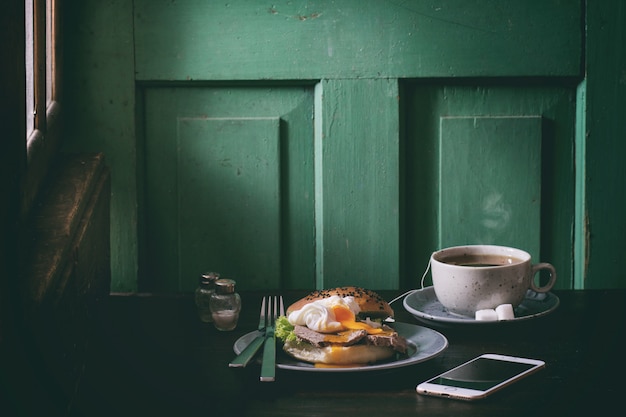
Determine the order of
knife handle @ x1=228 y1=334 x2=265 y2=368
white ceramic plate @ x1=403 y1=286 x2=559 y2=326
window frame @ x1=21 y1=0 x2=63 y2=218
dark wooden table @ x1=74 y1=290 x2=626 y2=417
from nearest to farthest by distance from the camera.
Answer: dark wooden table @ x1=74 y1=290 x2=626 y2=417
knife handle @ x1=228 y1=334 x2=265 y2=368
white ceramic plate @ x1=403 y1=286 x2=559 y2=326
window frame @ x1=21 y1=0 x2=63 y2=218

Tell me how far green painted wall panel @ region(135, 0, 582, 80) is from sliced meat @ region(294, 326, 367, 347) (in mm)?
1070

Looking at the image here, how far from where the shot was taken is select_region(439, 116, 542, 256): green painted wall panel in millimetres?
2016

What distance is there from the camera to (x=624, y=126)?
199cm

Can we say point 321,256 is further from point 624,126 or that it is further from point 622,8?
point 622,8

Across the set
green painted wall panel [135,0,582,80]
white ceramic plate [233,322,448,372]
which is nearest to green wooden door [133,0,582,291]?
green painted wall panel [135,0,582,80]

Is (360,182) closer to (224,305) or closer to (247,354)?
(224,305)

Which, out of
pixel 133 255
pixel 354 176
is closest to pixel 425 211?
pixel 354 176

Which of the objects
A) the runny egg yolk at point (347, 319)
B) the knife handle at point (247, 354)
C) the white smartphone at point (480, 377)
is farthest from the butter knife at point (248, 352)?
the white smartphone at point (480, 377)

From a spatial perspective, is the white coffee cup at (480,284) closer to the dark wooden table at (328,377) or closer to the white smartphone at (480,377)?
the dark wooden table at (328,377)

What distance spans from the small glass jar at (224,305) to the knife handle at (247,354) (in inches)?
4.4

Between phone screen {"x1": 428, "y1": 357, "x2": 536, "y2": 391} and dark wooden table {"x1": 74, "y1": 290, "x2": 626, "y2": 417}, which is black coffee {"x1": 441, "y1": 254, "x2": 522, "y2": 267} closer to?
dark wooden table {"x1": 74, "y1": 290, "x2": 626, "y2": 417}

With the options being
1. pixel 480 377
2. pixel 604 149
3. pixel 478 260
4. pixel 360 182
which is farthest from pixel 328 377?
pixel 604 149

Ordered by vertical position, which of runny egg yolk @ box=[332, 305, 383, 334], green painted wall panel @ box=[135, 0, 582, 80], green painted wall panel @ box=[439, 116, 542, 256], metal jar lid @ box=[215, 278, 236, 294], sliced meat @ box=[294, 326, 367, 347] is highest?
green painted wall panel @ box=[135, 0, 582, 80]

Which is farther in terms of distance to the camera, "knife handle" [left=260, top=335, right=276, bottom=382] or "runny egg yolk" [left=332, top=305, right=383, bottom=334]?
"runny egg yolk" [left=332, top=305, right=383, bottom=334]
